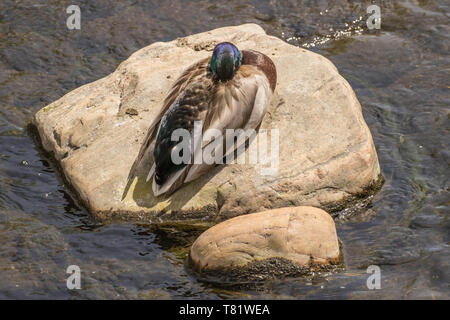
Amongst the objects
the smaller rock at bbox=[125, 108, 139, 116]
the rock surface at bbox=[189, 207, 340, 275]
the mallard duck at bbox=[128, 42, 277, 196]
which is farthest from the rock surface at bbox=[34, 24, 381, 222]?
the rock surface at bbox=[189, 207, 340, 275]

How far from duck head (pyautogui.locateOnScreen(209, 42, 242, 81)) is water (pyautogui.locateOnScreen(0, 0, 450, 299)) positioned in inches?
54.9

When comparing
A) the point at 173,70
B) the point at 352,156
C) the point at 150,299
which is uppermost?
the point at 173,70

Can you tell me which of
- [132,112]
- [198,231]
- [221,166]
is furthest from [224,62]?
[198,231]

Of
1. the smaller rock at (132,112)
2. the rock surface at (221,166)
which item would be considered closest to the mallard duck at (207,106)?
the rock surface at (221,166)

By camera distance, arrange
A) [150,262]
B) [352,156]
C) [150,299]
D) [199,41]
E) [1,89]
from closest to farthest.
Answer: [150,299]
[150,262]
[352,156]
[199,41]
[1,89]

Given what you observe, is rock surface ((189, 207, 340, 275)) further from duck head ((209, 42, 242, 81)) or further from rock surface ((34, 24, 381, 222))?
duck head ((209, 42, 242, 81))

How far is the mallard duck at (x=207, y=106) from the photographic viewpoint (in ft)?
21.5

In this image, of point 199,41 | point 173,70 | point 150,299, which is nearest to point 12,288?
point 150,299

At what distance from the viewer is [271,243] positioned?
5883 millimetres

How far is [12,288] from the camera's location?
5871 mm

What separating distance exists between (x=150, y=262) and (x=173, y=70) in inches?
86.6

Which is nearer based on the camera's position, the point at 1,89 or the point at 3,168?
the point at 3,168

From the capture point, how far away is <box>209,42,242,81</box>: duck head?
6711mm

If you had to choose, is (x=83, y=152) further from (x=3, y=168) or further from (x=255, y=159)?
(x=255, y=159)
